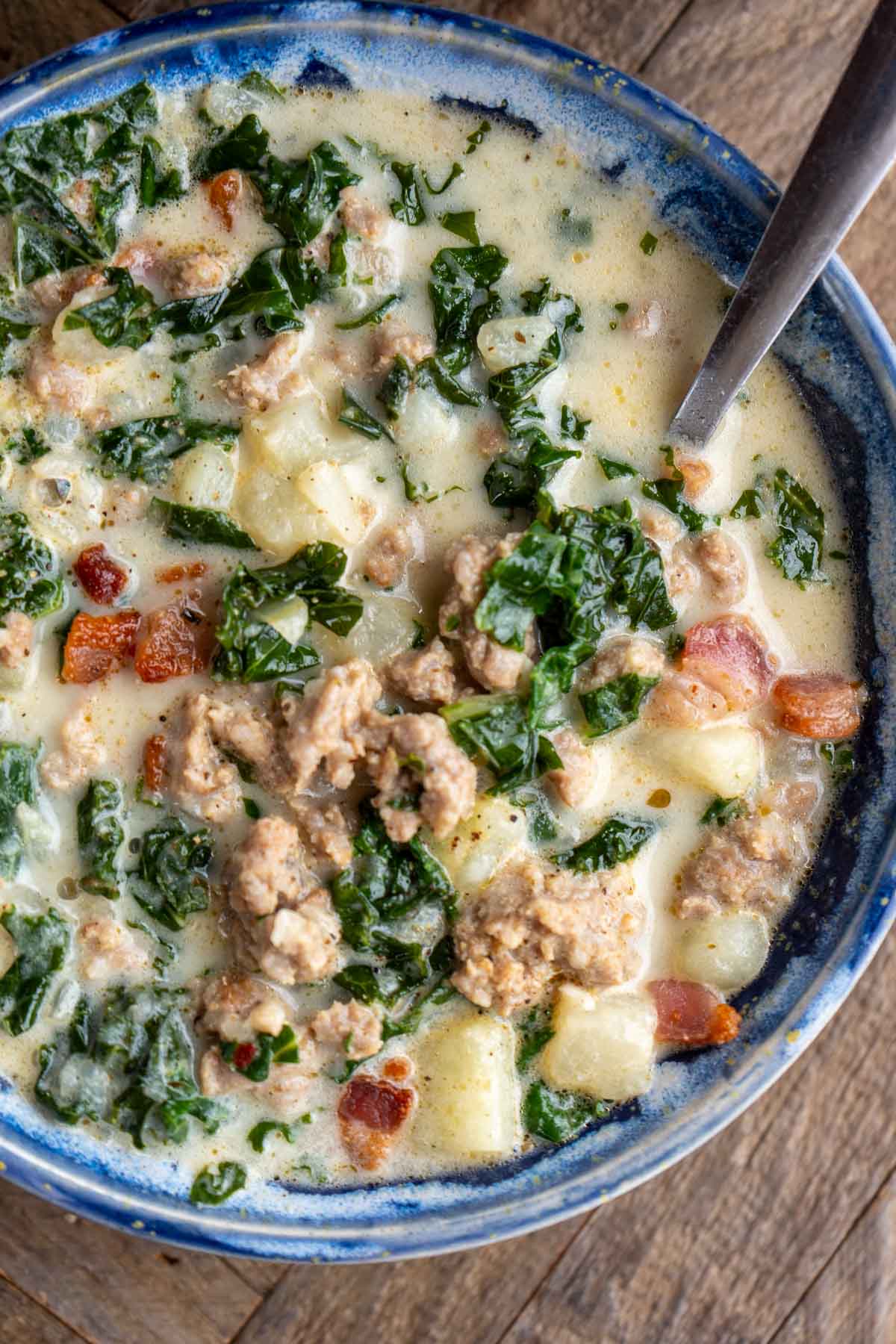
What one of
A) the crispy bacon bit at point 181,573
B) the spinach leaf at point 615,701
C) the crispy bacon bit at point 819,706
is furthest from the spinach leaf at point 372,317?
the crispy bacon bit at point 819,706

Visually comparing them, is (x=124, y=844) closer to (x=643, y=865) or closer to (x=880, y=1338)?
(x=643, y=865)

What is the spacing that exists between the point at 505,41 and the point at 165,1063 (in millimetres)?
3539

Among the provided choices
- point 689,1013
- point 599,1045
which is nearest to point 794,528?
point 689,1013

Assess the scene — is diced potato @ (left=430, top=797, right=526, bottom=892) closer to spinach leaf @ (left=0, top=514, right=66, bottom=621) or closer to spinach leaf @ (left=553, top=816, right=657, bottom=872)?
spinach leaf @ (left=553, top=816, right=657, bottom=872)

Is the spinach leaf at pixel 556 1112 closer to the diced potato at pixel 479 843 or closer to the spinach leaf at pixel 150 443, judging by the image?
the diced potato at pixel 479 843

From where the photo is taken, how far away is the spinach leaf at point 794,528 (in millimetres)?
4250

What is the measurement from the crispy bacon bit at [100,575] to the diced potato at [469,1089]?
1866 mm

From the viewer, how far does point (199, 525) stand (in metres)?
4.05

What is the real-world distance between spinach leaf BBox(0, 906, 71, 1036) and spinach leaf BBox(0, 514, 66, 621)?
104cm

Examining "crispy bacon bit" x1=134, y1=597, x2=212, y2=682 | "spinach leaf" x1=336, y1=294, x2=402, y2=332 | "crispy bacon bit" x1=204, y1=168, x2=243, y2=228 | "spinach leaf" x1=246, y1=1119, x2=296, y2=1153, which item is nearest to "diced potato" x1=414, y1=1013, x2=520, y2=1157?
"spinach leaf" x1=246, y1=1119, x2=296, y2=1153

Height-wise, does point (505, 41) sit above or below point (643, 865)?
above

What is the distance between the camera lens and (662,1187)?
15.5 feet

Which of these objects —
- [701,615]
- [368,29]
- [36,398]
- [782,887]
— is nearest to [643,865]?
[782,887]

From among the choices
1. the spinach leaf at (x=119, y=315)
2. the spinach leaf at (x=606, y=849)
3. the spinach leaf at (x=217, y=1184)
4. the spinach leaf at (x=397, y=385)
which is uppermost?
the spinach leaf at (x=397, y=385)
